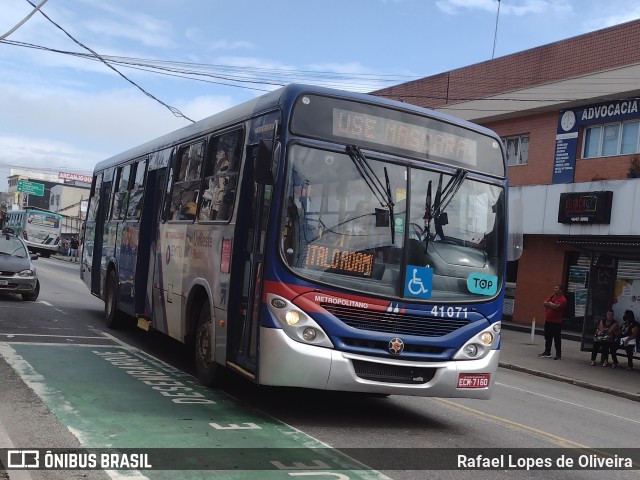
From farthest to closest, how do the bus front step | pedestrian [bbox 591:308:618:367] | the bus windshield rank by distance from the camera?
pedestrian [bbox 591:308:618:367], the bus front step, the bus windshield

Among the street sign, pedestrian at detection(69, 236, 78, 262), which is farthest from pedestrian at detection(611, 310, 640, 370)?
the street sign

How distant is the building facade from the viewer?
2172 cm

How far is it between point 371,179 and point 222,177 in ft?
6.87

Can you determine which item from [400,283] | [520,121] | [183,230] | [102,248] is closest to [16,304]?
[102,248]

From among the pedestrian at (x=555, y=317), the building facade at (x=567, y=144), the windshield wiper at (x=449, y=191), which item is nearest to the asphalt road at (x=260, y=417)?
the windshield wiper at (x=449, y=191)

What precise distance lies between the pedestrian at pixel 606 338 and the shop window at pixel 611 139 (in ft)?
25.2

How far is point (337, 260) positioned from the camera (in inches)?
267

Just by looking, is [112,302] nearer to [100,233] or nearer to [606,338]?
[100,233]

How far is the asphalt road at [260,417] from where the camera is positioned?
6.08 m

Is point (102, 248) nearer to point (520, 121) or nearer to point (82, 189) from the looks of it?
point (520, 121)

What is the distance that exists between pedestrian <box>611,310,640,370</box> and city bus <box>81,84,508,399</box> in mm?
9705

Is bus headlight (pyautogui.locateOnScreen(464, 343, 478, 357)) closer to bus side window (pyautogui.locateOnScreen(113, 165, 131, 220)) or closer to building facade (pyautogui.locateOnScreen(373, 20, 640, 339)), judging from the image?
bus side window (pyautogui.locateOnScreen(113, 165, 131, 220))

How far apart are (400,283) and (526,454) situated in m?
1.96

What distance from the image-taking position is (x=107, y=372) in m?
8.92
